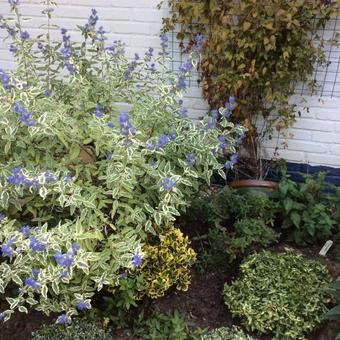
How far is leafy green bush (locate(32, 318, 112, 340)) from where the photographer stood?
2.40 meters

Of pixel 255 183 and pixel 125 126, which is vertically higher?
pixel 125 126

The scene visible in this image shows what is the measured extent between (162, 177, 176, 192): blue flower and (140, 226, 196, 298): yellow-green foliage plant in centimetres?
49

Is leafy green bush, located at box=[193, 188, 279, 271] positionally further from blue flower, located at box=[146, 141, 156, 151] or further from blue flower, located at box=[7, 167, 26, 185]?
blue flower, located at box=[7, 167, 26, 185]

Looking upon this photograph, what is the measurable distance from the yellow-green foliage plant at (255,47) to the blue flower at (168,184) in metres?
1.39

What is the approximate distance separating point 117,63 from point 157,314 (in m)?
1.62

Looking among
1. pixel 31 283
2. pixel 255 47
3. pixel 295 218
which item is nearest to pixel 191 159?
pixel 295 218

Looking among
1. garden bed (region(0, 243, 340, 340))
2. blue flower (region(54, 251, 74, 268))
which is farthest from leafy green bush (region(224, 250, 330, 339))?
blue flower (region(54, 251, 74, 268))

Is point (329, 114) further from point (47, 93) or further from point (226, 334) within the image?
point (47, 93)

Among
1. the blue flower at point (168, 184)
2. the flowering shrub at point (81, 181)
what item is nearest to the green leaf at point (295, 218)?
the flowering shrub at point (81, 181)

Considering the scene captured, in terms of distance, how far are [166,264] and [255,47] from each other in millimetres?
1742

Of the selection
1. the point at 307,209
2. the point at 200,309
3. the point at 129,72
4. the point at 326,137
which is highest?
the point at 129,72

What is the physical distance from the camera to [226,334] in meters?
2.47

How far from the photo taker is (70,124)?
2482mm

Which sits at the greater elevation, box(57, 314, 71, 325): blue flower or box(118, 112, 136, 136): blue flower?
box(118, 112, 136, 136): blue flower
